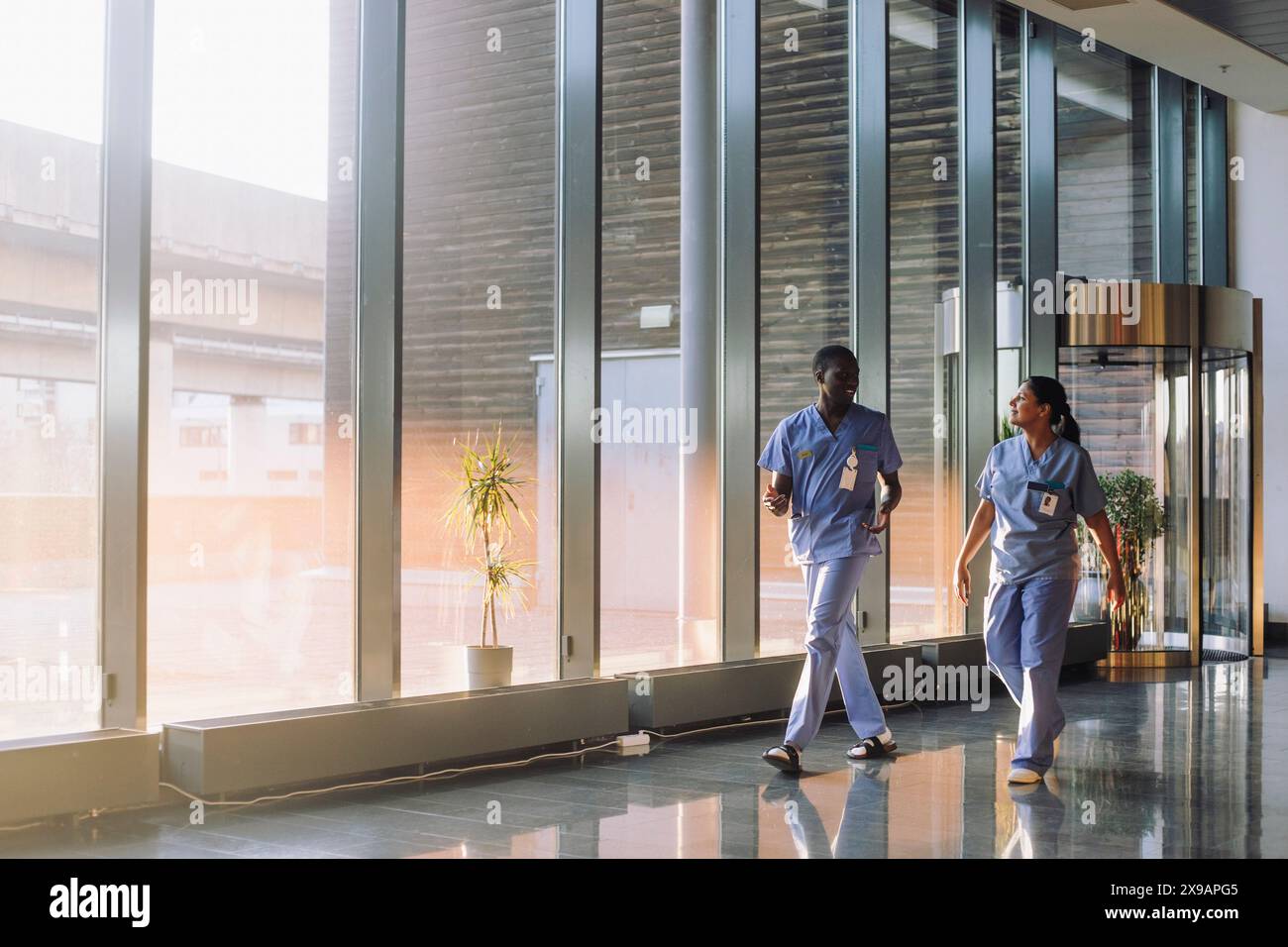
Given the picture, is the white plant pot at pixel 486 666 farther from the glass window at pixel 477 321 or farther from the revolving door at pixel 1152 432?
the revolving door at pixel 1152 432

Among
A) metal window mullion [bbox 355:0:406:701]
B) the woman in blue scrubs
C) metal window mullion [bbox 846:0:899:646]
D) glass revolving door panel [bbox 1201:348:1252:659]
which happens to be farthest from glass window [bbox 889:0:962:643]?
metal window mullion [bbox 355:0:406:701]

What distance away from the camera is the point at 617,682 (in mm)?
6172

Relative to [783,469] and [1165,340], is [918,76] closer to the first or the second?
[1165,340]

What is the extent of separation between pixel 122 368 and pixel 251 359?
601 millimetres

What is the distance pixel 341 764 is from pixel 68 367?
1.66 meters

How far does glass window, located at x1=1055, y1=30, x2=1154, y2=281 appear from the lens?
33.0ft

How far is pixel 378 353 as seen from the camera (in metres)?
5.57

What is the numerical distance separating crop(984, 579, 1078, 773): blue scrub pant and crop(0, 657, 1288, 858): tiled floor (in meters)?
0.18

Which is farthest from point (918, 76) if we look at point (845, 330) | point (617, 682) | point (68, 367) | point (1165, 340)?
point (68, 367)

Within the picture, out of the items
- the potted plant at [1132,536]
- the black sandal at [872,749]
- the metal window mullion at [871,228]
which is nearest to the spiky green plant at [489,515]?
the black sandal at [872,749]

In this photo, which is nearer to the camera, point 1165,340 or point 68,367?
point 68,367

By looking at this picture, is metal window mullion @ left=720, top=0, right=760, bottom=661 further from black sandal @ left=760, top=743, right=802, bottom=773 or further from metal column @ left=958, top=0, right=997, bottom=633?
metal column @ left=958, top=0, right=997, bottom=633

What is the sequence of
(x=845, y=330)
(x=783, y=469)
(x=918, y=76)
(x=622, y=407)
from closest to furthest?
(x=783, y=469)
(x=622, y=407)
(x=845, y=330)
(x=918, y=76)

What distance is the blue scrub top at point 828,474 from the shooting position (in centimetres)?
554
